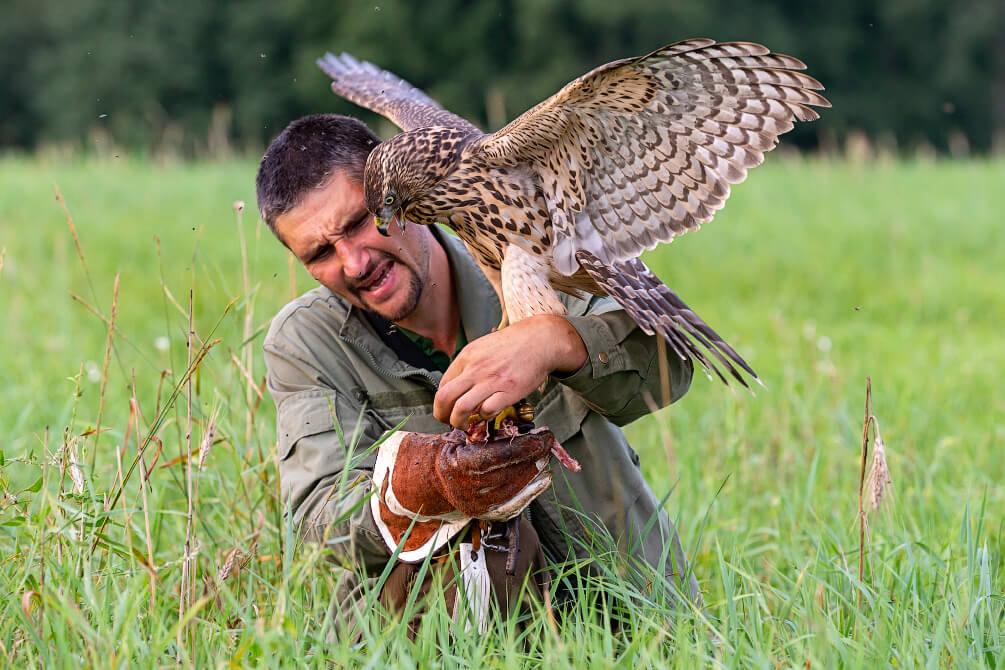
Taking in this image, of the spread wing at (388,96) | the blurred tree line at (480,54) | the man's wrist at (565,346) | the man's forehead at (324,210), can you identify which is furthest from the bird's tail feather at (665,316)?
the blurred tree line at (480,54)

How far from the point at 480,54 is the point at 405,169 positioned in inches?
998

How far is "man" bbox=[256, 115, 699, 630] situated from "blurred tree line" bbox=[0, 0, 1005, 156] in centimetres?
2181

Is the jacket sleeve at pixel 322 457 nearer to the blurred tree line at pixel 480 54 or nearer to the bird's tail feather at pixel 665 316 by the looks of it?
the bird's tail feather at pixel 665 316

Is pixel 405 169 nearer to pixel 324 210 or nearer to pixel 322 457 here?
pixel 324 210

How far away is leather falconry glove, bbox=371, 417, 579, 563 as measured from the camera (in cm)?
242

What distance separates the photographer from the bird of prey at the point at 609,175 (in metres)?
2.52

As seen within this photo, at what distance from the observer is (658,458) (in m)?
4.49

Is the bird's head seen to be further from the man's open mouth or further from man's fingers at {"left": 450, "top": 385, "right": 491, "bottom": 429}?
man's fingers at {"left": 450, "top": 385, "right": 491, "bottom": 429}

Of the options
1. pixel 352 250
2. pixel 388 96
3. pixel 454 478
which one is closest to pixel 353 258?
pixel 352 250

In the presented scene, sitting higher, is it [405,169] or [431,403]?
[405,169]

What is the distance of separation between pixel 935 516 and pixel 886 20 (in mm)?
28316

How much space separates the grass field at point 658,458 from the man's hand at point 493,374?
0.43 metres

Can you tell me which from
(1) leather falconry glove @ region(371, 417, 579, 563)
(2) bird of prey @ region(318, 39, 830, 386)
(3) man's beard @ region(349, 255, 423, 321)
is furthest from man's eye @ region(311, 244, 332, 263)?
(1) leather falconry glove @ region(371, 417, 579, 563)

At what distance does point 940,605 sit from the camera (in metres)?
2.63
